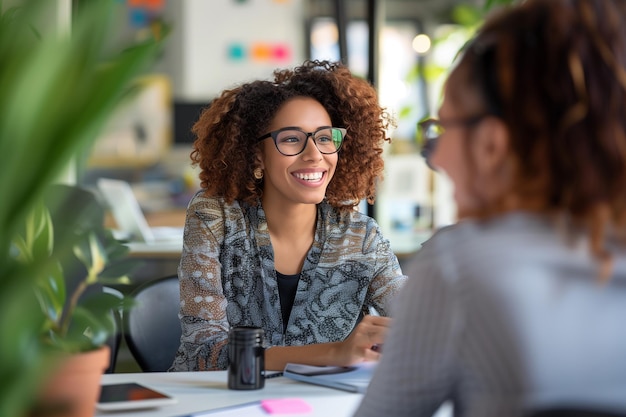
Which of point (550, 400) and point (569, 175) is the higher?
point (569, 175)

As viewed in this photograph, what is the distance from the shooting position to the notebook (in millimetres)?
1751

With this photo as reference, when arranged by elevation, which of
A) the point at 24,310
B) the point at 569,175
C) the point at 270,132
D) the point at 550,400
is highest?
the point at 270,132

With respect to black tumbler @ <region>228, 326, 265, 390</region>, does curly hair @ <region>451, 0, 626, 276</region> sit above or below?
above

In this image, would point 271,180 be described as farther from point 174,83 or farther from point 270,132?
point 174,83

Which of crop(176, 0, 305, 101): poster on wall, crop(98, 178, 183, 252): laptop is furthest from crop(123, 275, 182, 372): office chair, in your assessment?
crop(176, 0, 305, 101): poster on wall

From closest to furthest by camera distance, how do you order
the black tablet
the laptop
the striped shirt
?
the striped shirt
the black tablet
the laptop

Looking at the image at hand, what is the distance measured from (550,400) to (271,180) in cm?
166

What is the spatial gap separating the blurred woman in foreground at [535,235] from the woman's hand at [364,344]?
2.79 feet

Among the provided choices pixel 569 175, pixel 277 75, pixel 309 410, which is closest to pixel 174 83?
pixel 277 75

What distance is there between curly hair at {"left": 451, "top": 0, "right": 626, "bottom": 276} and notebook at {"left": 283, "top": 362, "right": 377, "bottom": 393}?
880 mm

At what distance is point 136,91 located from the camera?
710mm

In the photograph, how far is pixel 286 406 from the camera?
1.58 m

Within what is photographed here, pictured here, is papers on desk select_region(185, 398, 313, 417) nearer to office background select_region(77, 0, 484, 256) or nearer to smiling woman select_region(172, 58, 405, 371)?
smiling woman select_region(172, 58, 405, 371)

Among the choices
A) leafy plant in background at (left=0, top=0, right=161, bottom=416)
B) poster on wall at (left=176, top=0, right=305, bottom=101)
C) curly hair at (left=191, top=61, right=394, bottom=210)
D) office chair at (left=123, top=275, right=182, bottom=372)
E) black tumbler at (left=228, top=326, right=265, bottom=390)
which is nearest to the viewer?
leafy plant in background at (left=0, top=0, right=161, bottom=416)
